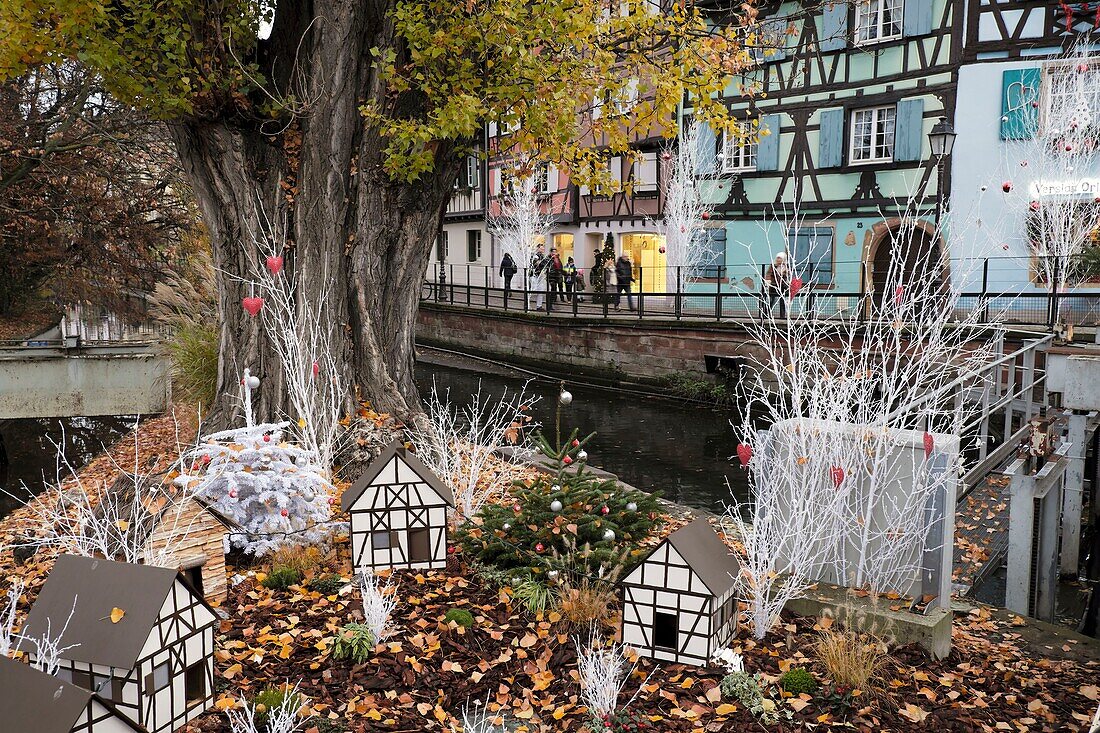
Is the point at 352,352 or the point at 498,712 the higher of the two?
the point at 352,352

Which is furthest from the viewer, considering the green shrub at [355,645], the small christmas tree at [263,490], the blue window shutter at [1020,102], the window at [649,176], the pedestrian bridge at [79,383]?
the window at [649,176]

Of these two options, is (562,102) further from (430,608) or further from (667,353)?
(667,353)

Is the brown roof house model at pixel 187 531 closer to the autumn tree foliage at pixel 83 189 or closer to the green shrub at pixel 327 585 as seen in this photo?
the green shrub at pixel 327 585

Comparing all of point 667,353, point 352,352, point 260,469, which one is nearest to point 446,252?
point 667,353

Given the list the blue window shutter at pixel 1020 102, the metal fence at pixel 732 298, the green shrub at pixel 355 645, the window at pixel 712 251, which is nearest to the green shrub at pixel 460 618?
the green shrub at pixel 355 645

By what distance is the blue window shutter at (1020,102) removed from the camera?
1855 centimetres

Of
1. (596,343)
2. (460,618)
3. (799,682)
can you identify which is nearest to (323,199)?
(460,618)

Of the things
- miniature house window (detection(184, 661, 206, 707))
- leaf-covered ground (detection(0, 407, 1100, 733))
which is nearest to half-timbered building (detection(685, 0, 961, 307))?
leaf-covered ground (detection(0, 407, 1100, 733))

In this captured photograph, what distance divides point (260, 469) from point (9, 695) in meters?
2.72

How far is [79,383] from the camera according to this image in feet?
37.2

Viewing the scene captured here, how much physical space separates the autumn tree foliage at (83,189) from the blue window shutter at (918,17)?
15.4m

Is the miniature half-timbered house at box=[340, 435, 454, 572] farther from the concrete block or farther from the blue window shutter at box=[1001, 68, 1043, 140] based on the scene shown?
the blue window shutter at box=[1001, 68, 1043, 140]

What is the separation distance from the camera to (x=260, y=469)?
16.7 ft

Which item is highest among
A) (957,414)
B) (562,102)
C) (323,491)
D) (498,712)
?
(562,102)
